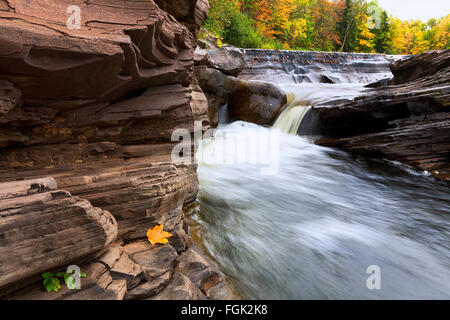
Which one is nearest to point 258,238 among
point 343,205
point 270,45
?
point 343,205

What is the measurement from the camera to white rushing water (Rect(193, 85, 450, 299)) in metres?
3.27

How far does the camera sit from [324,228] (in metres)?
4.55

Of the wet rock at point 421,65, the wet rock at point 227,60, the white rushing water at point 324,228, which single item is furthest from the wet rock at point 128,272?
the wet rock at point 421,65

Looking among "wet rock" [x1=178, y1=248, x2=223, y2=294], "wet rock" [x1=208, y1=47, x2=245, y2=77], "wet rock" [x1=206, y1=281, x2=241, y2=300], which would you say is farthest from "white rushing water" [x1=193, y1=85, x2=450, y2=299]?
"wet rock" [x1=208, y1=47, x2=245, y2=77]

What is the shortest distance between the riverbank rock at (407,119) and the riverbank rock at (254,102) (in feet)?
7.77

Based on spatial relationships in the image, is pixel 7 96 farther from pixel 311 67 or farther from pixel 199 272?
pixel 311 67

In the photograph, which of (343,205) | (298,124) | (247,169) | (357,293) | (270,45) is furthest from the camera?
(270,45)

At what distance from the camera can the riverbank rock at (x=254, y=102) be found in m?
11.2

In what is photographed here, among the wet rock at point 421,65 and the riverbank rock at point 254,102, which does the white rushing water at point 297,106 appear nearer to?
the riverbank rock at point 254,102

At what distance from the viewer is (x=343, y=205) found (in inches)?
221

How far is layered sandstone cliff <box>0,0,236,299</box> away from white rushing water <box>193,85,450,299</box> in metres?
0.86

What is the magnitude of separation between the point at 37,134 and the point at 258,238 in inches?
130

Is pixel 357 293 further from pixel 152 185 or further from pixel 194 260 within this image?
pixel 152 185

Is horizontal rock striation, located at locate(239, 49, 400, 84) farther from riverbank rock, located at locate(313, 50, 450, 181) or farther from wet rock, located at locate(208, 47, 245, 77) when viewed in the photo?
riverbank rock, located at locate(313, 50, 450, 181)
